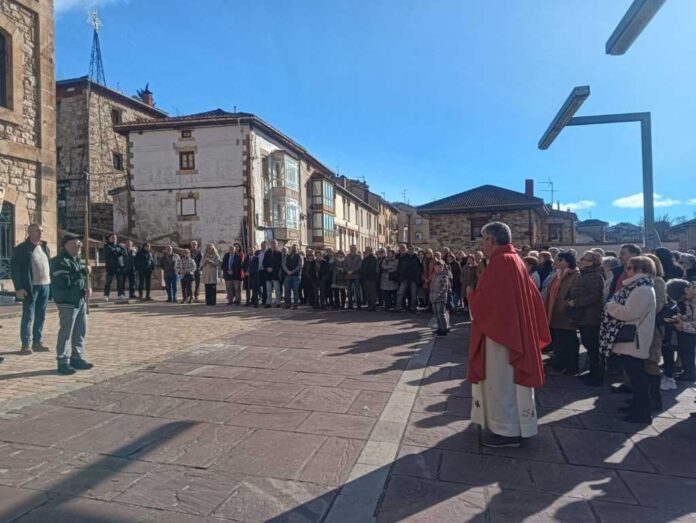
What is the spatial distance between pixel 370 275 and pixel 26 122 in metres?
10.2

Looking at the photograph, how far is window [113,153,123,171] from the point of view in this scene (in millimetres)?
37062

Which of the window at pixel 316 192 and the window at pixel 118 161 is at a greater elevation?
the window at pixel 118 161

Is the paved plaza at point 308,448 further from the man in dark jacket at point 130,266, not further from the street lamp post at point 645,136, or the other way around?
the man in dark jacket at point 130,266

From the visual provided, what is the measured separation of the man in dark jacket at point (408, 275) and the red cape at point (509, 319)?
28.2 ft

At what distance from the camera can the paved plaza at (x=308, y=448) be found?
2.97 meters

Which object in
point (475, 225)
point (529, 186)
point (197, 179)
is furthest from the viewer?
point (529, 186)

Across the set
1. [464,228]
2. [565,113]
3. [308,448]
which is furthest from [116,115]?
[308,448]

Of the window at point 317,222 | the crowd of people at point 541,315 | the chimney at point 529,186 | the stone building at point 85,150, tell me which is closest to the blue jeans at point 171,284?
the crowd of people at point 541,315

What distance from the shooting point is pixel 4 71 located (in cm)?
1270

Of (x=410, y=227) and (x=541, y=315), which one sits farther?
(x=410, y=227)

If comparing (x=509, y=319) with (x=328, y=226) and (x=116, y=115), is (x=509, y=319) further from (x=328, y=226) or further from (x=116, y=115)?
(x=328, y=226)

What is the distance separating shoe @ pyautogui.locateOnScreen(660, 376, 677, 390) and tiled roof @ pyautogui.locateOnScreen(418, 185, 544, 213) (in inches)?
1006

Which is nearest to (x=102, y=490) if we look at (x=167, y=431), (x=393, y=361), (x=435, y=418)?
(x=167, y=431)

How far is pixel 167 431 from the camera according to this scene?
13.6 ft
